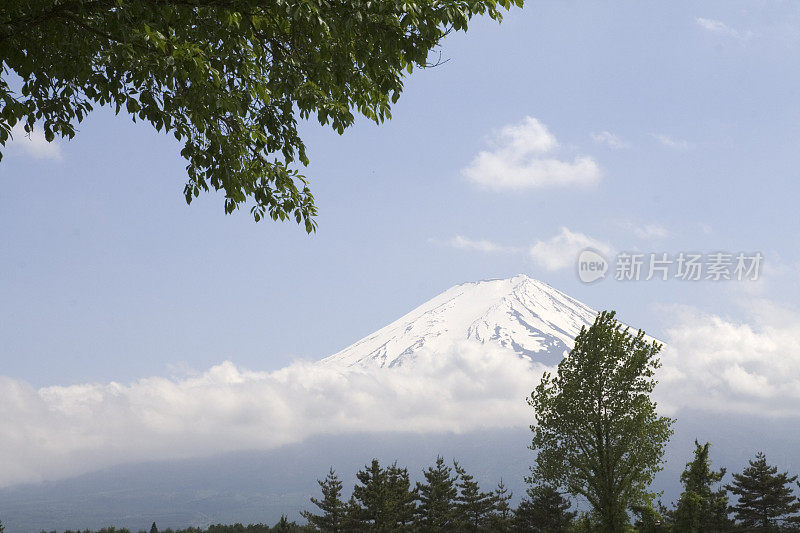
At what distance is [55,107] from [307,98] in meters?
3.26

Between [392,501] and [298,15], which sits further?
[392,501]

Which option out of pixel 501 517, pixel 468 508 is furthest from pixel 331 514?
pixel 501 517

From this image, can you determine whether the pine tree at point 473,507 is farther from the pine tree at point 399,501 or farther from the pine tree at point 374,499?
the pine tree at point 374,499

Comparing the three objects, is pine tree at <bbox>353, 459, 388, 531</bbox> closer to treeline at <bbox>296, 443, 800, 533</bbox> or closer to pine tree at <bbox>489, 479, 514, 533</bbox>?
treeline at <bbox>296, 443, 800, 533</bbox>

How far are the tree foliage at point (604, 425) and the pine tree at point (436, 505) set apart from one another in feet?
75.2

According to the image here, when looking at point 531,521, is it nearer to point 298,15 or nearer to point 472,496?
point 472,496

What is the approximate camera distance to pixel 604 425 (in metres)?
23.9

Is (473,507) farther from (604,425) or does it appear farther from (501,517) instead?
(604,425)

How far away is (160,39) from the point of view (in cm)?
639

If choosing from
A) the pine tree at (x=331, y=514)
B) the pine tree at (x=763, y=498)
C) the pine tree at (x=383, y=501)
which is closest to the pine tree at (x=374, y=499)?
the pine tree at (x=383, y=501)

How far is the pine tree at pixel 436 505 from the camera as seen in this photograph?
45.9 metres

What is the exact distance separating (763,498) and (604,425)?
1275 inches

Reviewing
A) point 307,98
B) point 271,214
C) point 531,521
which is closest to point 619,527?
point 271,214

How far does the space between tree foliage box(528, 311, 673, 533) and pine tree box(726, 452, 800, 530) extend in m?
29.0
